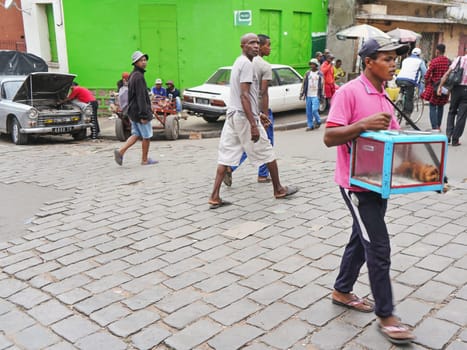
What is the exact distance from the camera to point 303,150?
937cm

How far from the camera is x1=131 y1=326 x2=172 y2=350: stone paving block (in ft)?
9.68

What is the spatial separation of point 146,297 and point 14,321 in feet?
2.91

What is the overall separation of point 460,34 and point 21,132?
21.6m

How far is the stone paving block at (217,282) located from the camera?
3.65 metres

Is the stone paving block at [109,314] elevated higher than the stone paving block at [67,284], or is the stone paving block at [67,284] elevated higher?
the stone paving block at [109,314]

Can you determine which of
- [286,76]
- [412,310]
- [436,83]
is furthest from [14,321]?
[286,76]

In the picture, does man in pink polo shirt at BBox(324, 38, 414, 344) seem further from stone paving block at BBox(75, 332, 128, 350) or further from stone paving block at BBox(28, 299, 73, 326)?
stone paving block at BBox(28, 299, 73, 326)

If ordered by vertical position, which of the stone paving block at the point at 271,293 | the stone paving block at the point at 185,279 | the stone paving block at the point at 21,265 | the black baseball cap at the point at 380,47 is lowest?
the stone paving block at the point at 21,265

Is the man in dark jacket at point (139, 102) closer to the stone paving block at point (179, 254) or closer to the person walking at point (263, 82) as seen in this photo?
the person walking at point (263, 82)

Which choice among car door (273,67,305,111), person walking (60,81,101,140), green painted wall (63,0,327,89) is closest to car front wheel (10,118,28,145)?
person walking (60,81,101,140)

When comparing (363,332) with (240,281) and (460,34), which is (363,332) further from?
(460,34)

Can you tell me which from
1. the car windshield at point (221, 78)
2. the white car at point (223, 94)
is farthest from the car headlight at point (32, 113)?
the car windshield at point (221, 78)

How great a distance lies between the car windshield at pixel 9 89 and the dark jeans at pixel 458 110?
33.1 ft

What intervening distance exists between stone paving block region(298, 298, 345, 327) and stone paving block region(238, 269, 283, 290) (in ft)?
1.53
